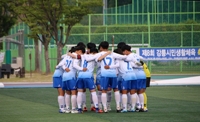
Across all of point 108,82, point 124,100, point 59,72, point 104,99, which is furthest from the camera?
point 59,72

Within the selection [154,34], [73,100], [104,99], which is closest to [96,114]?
[104,99]

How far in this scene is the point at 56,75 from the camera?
18297 millimetres

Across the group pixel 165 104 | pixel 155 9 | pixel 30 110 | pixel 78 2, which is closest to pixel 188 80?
pixel 78 2

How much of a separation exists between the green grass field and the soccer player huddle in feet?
1.29

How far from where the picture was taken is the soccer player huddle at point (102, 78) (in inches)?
702

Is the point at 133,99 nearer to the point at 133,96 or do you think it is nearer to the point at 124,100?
the point at 133,96

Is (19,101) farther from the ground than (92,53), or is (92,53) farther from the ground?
(92,53)

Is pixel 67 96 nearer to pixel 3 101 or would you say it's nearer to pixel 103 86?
pixel 103 86

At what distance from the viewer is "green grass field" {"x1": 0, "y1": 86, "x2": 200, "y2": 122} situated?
16219 millimetres

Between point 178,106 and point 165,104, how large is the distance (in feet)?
3.04

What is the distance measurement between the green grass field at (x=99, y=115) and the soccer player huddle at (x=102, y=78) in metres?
0.39

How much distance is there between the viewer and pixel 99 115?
17.3m

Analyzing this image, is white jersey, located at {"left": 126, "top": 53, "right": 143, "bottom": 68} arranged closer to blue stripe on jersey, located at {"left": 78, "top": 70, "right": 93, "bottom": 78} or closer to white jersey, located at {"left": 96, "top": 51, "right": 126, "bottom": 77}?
white jersey, located at {"left": 96, "top": 51, "right": 126, "bottom": 77}

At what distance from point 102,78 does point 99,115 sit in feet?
3.67
